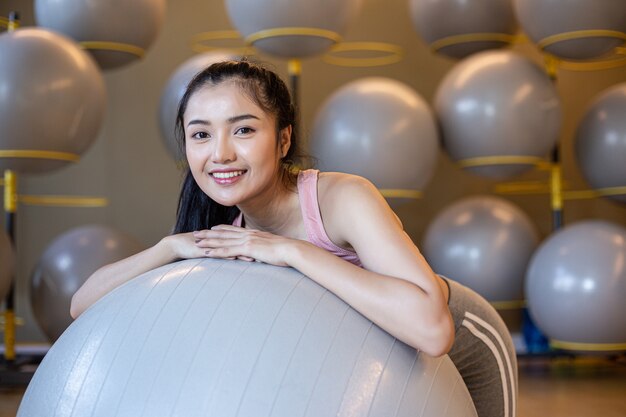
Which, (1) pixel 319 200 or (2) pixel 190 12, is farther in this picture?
(2) pixel 190 12

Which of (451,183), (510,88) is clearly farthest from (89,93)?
(451,183)

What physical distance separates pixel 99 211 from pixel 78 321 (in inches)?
133

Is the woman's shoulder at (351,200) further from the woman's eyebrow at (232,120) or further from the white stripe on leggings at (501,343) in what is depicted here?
the white stripe on leggings at (501,343)

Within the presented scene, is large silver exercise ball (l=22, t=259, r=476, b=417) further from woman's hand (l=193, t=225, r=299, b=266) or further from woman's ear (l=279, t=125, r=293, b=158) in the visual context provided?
woman's ear (l=279, t=125, r=293, b=158)

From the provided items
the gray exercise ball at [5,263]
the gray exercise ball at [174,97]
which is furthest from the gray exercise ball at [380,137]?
the gray exercise ball at [5,263]

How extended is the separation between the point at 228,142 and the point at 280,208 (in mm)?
192

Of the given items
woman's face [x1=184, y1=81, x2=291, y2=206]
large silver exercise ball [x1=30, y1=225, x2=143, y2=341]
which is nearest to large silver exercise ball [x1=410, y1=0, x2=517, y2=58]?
large silver exercise ball [x1=30, y1=225, x2=143, y2=341]

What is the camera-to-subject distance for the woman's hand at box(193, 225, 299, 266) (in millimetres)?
1253

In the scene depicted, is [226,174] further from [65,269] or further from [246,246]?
[65,269]

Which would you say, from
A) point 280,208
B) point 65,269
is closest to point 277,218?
point 280,208

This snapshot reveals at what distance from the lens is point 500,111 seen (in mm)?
3322

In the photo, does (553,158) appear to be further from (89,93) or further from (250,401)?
(250,401)

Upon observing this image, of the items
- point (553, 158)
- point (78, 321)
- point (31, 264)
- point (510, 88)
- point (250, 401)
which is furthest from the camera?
point (31, 264)

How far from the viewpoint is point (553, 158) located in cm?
378
